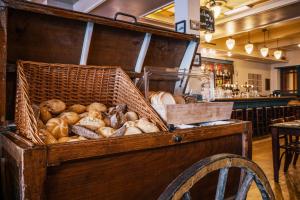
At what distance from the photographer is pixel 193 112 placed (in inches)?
47.8

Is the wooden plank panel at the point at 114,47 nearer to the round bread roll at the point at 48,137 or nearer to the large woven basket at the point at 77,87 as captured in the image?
the large woven basket at the point at 77,87

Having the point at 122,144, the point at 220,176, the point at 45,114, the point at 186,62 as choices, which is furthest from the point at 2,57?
the point at 186,62

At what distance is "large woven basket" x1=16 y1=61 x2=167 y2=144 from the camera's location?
1.19 meters

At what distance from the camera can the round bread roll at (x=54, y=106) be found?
4.21 feet

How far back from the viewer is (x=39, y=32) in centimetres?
137

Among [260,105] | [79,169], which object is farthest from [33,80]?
[260,105]

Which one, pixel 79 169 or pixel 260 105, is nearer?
pixel 79 169

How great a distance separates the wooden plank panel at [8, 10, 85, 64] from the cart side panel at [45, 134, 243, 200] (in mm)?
800

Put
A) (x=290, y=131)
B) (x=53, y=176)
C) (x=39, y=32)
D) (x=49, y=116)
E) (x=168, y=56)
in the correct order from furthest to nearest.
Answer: (x=290, y=131), (x=168, y=56), (x=39, y=32), (x=49, y=116), (x=53, y=176)

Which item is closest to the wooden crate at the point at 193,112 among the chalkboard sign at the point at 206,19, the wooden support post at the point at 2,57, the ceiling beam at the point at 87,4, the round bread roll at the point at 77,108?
the round bread roll at the point at 77,108

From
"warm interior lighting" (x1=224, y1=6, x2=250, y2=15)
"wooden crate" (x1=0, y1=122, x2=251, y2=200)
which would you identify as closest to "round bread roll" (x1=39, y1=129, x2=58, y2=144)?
"wooden crate" (x1=0, y1=122, x2=251, y2=200)

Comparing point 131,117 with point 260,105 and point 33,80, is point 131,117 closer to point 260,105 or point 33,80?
point 33,80

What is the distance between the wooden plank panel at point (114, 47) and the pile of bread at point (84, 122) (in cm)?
36

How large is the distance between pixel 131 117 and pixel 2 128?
0.57m
